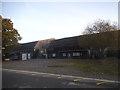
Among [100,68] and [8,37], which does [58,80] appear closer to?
[100,68]

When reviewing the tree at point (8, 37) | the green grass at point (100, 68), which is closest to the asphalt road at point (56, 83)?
the green grass at point (100, 68)

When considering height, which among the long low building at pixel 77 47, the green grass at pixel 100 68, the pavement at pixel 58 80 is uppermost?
the long low building at pixel 77 47

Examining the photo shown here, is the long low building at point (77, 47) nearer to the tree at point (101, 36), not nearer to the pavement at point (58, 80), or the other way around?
the tree at point (101, 36)

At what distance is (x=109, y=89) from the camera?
698 cm

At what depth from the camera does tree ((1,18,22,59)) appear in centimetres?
3384

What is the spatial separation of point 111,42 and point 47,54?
26855 millimetres

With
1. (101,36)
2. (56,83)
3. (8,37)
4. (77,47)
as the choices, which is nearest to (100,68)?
(56,83)

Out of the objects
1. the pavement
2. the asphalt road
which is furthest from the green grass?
the asphalt road

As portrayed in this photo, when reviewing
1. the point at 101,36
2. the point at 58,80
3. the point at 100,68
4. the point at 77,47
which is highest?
the point at 101,36

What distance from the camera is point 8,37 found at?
112 feet

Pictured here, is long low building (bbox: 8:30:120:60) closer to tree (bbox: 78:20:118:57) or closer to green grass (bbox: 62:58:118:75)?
tree (bbox: 78:20:118:57)

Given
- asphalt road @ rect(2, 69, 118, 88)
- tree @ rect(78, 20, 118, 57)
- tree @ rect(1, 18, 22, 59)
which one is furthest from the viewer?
tree @ rect(1, 18, 22, 59)

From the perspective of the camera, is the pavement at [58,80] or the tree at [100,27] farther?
the tree at [100,27]

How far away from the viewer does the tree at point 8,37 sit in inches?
1332
